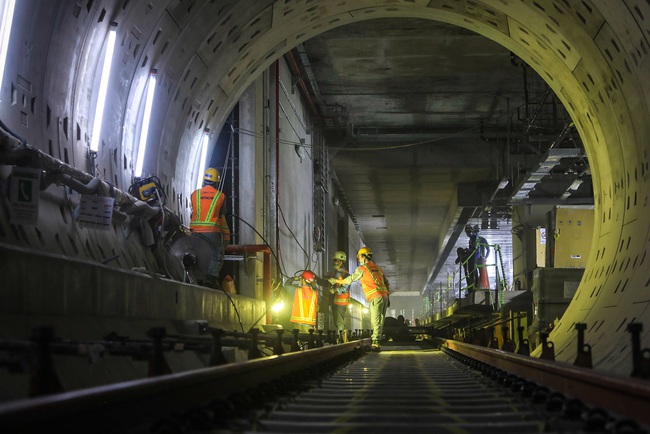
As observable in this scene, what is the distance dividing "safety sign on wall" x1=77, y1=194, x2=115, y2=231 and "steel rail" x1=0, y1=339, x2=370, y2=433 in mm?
2042

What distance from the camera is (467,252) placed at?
25.4 m

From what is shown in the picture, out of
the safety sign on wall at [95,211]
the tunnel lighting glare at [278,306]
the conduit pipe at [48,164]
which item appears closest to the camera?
the conduit pipe at [48,164]

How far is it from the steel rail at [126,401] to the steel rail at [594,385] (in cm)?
178

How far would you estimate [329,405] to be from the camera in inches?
197

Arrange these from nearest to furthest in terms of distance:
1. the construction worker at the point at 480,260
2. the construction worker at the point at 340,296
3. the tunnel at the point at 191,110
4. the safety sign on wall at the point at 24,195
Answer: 1. the safety sign on wall at the point at 24,195
2. the tunnel at the point at 191,110
3. the construction worker at the point at 340,296
4. the construction worker at the point at 480,260

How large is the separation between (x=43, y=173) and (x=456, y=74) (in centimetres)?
1388

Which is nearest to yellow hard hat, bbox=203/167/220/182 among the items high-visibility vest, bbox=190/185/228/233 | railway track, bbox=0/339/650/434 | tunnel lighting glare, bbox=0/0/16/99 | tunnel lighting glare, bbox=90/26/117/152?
high-visibility vest, bbox=190/185/228/233

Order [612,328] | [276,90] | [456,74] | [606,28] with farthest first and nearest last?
1. [456,74]
2. [276,90]
3. [606,28]
4. [612,328]

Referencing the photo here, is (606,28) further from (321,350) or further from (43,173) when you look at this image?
(43,173)

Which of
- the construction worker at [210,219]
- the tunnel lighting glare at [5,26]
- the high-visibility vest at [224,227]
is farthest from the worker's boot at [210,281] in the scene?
A: the tunnel lighting glare at [5,26]

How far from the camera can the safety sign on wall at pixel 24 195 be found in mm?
5473

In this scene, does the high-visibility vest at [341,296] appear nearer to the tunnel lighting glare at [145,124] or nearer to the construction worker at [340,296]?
the construction worker at [340,296]

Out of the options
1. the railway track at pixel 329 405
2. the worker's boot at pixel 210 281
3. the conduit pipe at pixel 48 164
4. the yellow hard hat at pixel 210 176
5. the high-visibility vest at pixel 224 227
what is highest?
the yellow hard hat at pixel 210 176

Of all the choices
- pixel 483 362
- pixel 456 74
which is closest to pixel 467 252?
pixel 456 74
